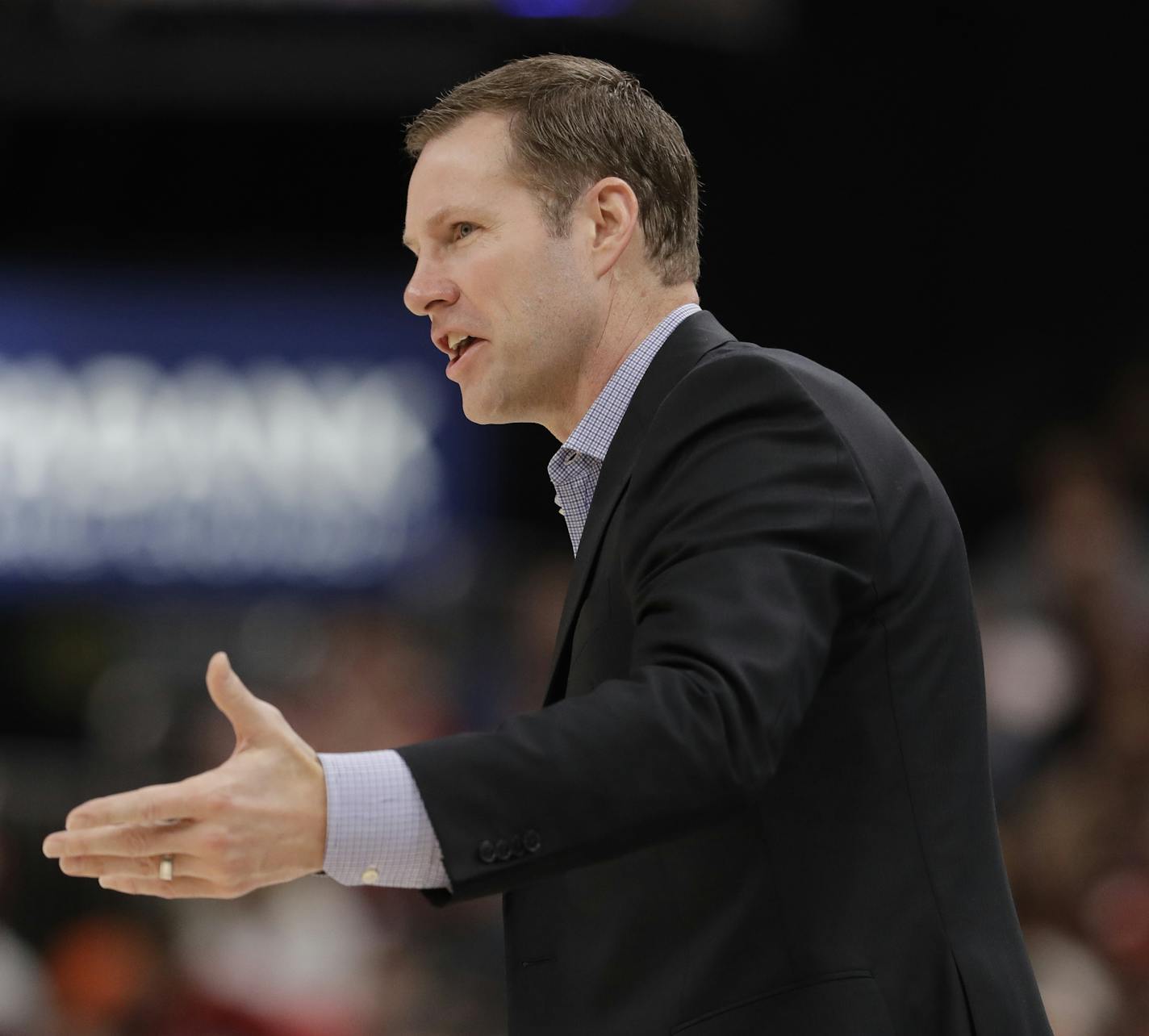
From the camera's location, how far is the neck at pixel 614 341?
6.59 feet

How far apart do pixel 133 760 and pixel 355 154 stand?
3.18 meters

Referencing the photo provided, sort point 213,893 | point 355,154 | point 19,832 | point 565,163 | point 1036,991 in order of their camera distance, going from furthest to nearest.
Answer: point 355,154 < point 19,832 < point 565,163 < point 1036,991 < point 213,893

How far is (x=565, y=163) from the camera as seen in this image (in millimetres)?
1992

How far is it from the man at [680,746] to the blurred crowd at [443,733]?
2925mm

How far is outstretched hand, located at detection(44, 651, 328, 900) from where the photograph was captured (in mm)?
1288

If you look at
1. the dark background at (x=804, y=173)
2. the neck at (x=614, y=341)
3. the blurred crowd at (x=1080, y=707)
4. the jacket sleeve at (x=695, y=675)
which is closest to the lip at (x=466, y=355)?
the neck at (x=614, y=341)

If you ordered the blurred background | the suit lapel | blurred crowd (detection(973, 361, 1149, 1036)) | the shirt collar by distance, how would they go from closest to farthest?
1. the suit lapel
2. the shirt collar
3. blurred crowd (detection(973, 361, 1149, 1036))
4. the blurred background

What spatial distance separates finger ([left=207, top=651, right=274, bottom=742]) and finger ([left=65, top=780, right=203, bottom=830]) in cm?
6

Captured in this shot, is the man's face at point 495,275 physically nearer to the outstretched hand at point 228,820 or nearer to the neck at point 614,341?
the neck at point 614,341

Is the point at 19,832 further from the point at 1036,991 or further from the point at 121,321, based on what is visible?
the point at 1036,991

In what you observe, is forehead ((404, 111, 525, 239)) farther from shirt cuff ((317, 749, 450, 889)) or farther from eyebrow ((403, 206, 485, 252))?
shirt cuff ((317, 749, 450, 889))

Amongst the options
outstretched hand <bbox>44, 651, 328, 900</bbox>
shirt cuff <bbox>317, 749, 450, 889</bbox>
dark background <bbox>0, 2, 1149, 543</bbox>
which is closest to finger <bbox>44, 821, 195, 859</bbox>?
outstretched hand <bbox>44, 651, 328, 900</bbox>

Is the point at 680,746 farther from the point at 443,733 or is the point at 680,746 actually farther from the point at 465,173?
the point at 443,733

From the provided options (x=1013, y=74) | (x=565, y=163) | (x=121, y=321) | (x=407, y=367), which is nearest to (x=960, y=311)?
(x=1013, y=74)
